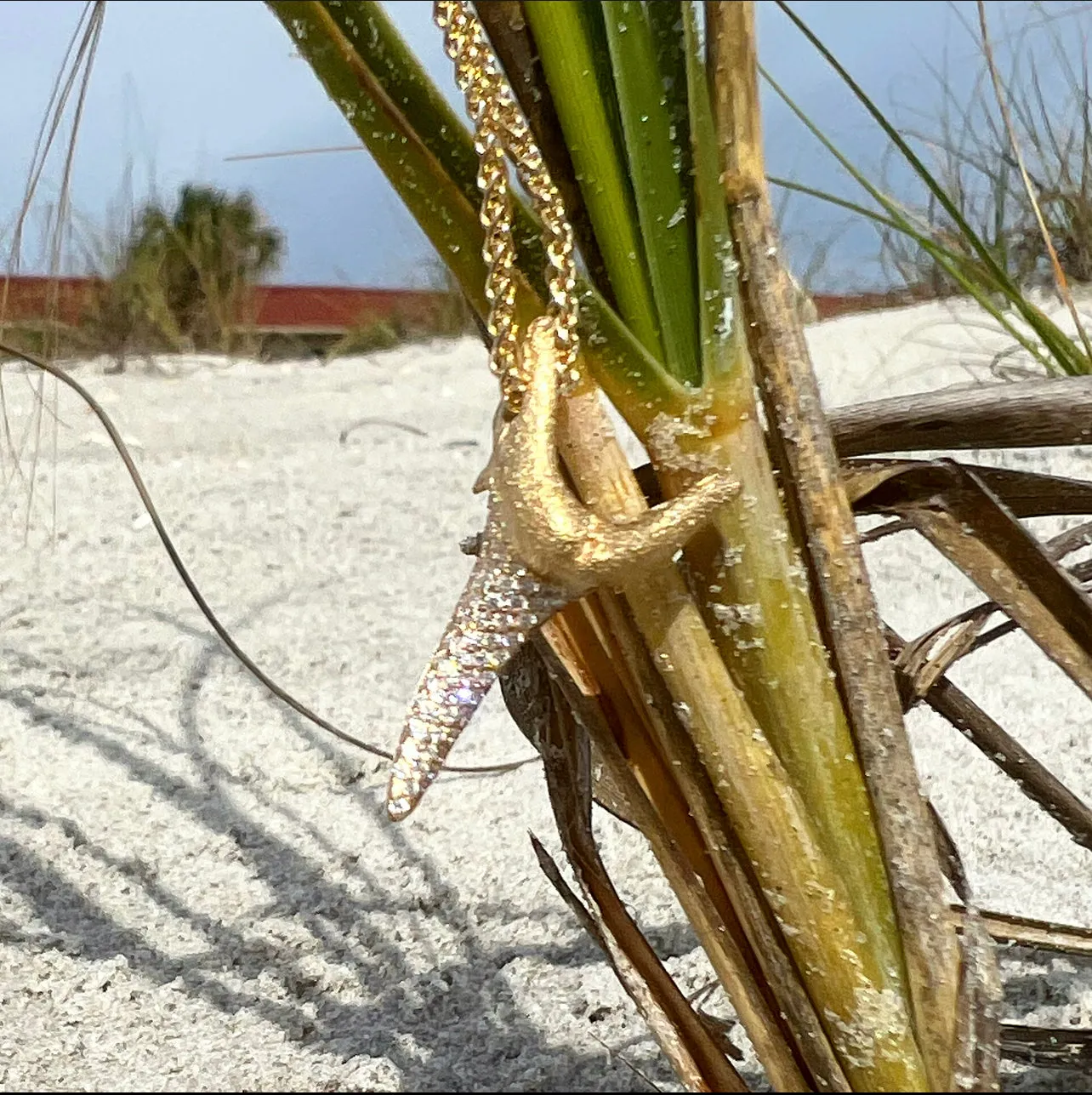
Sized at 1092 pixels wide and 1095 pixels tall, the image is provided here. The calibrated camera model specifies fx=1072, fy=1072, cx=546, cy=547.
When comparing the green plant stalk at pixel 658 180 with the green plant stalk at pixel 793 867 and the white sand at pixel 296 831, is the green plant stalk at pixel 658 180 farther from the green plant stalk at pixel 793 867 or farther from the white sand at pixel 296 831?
the white sand at pixel 296 831

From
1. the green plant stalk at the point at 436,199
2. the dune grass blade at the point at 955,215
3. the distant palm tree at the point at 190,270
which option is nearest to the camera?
the green plant stalk at the point at 436,199

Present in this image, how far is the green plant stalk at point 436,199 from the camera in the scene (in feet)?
0.78

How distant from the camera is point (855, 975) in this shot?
25 cm

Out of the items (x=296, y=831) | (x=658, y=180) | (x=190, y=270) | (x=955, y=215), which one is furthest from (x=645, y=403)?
(x=190, y=270)

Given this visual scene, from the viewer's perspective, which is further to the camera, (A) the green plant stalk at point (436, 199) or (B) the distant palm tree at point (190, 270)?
(B) the distant palm tree at point (190, 270)

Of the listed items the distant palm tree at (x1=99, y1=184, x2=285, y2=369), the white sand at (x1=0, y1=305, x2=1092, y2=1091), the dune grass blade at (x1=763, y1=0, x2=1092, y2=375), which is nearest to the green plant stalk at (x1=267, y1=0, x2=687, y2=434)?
the dune grass blade at (x1=763, y1=0, x2=1092, y2=375)

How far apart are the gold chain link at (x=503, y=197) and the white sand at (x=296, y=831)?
0.30m

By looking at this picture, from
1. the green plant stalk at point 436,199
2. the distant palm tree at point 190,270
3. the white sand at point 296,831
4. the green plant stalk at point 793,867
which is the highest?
the distant palm tree at point 190,270

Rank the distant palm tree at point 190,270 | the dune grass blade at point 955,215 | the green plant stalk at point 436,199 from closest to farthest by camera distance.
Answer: the green plant stalk at point 436,199
the dune grass blade at point 955,215
the distant palm tree at point 190,270

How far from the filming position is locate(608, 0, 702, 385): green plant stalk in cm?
24

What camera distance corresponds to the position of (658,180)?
0.80ft

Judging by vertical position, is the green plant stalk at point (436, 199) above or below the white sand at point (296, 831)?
above

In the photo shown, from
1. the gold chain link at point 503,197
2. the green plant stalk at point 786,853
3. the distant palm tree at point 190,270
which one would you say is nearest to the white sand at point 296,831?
the green plant stalk at point 786,853

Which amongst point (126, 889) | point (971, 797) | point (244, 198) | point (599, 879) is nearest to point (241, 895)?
point (126, 889)
